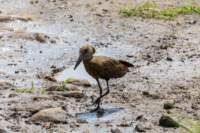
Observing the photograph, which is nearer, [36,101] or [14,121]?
[14,121]

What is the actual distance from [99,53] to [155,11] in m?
2.93

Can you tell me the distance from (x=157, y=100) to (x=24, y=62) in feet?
8.55

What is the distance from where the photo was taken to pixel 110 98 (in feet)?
29.9

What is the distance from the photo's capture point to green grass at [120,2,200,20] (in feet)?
45.3

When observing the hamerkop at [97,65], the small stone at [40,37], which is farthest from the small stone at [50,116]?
the small stone at [40,37]

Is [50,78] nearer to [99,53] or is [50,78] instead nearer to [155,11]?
[99,53]

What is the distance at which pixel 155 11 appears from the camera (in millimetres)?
14125

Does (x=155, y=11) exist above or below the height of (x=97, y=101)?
above

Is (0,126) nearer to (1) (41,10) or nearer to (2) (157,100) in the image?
(2) (157,100)

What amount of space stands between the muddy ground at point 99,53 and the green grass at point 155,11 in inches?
7.2

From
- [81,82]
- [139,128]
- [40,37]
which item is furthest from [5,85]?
[40,37]

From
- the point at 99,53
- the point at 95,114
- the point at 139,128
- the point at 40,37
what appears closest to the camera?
the point at 139,128

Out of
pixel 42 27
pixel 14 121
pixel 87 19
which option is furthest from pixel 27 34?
pixel 14 121

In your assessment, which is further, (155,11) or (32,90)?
(155,11)
